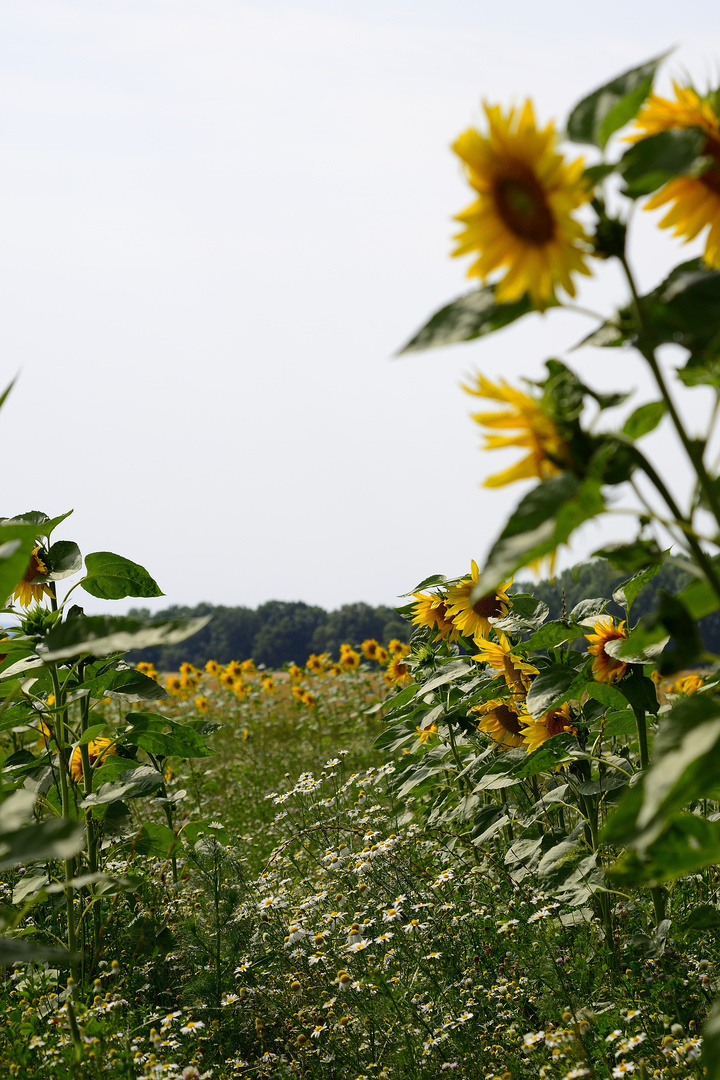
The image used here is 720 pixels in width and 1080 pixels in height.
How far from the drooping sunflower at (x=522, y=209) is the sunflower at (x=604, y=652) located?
1235 mm

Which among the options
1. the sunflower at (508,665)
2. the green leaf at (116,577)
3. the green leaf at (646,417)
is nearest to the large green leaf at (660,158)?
the green leaf at (646,417)

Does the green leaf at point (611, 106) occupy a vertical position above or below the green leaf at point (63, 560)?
below

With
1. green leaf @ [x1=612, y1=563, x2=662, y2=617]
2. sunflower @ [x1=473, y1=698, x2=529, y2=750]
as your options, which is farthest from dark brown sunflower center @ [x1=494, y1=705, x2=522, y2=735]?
green leaf @ [x1=612, y1=563, x2=662, y2=617]

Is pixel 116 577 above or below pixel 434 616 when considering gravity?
above

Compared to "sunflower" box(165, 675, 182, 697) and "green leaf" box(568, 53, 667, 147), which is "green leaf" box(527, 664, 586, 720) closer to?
"green leaf" box(568, 53, 667, 147)

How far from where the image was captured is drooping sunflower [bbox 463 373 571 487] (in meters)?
0.86

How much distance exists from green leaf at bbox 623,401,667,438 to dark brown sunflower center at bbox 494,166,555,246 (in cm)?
24

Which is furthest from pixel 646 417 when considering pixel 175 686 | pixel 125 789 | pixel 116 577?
pixel 175 686

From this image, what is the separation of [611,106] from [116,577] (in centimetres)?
157

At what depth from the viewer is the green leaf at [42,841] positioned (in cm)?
90

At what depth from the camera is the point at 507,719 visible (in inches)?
103

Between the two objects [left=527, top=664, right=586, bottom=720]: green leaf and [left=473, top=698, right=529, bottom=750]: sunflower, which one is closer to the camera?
[left=527, top=664, right=586, bottom=720]: green leaf

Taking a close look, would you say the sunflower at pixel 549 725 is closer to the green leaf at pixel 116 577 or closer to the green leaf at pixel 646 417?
the green leaf at pixel 116 577

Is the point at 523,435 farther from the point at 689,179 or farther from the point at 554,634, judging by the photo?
the point at 554,634
